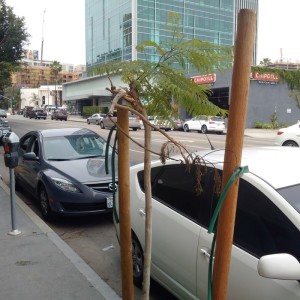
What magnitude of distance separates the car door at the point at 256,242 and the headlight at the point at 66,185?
3.38 m

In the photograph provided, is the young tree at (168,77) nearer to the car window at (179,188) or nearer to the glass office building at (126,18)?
the car window at (179,188)

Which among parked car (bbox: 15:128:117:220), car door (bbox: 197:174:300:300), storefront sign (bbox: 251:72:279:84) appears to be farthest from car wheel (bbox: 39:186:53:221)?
storefront sign (bbox: 251:72:279:84)

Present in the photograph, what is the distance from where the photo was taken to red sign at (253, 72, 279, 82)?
33341mm

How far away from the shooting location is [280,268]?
224 cm

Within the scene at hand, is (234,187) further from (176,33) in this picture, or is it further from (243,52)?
(176,33)

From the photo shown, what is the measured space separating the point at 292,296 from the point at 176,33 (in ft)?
5.45

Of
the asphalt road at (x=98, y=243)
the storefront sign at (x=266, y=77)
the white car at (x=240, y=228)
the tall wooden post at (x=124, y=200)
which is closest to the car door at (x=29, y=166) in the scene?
the asphalt road at (x=98, y=243)

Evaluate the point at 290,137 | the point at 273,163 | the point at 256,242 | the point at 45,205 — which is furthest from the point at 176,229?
the point at 290,137

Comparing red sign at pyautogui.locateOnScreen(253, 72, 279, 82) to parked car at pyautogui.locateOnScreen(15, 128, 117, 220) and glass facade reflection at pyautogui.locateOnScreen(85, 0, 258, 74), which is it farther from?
parked car at pyautogui.locateOnScreen(15, 128, 117, 220)

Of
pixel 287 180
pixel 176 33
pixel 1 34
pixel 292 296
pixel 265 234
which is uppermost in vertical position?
pixel 1 34

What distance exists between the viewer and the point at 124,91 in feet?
7.01

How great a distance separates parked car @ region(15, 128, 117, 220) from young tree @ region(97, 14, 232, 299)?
3.78m

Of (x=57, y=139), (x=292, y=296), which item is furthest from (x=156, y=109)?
(x=57, y=139)

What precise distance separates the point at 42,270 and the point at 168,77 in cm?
294
